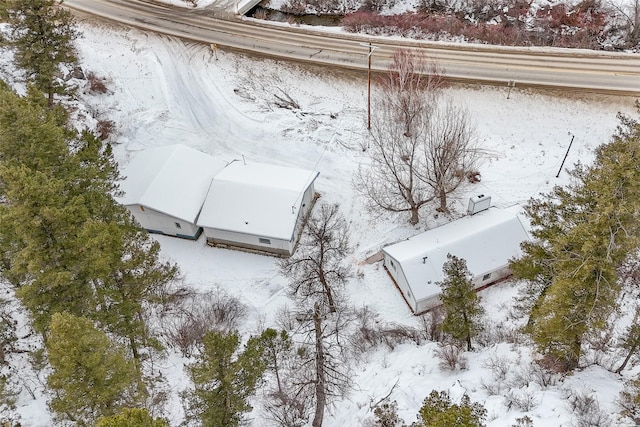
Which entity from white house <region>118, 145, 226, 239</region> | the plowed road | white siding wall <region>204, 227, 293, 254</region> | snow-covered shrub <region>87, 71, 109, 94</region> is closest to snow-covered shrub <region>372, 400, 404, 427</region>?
white siding wall <region>204, 227, 293, 254</region>

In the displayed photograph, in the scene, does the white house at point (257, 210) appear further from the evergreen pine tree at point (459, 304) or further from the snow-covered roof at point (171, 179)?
the evergreen pine tree at point (459, 304)

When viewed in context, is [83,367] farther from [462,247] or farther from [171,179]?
[462,247]

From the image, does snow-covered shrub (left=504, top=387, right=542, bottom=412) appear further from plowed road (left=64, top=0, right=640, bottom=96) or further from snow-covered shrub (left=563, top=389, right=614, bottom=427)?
plowed road (left=64, top=0, right=640, bottom=96)

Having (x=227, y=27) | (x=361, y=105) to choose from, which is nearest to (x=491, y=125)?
(x=361, y=105)

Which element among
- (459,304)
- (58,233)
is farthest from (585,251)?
(58,233)

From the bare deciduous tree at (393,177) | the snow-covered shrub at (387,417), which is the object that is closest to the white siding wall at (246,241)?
the bare deciduous tree at (393,177)

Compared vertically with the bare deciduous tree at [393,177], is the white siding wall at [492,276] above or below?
below
